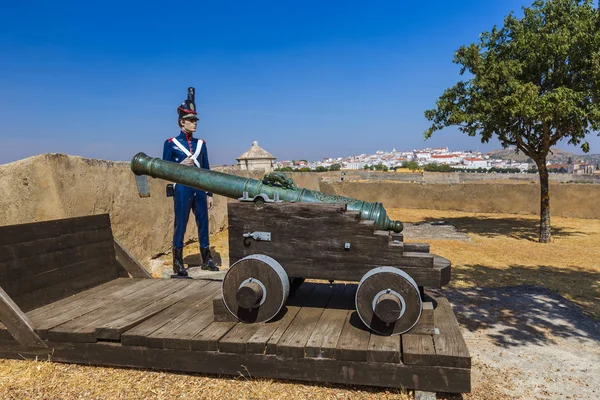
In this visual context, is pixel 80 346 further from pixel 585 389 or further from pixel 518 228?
pixel 518 228

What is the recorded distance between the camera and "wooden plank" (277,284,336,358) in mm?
2867

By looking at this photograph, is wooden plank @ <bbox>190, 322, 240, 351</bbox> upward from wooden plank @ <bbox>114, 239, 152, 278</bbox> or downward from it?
downward

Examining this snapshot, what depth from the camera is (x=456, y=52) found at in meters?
10.9

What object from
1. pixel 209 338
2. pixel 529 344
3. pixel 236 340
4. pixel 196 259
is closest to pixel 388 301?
pixel 236 340

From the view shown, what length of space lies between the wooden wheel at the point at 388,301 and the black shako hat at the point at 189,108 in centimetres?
302

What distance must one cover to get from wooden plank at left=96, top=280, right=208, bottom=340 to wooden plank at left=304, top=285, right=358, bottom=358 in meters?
1.38

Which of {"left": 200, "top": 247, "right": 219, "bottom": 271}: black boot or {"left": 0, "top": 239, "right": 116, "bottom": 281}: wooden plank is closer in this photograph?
{"left": 0, "top": 239, "right": 116, "bottom": 281}: wooden plank

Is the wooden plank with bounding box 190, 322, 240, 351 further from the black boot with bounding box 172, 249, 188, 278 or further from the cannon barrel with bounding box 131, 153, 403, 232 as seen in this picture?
the black boot with bounding box 172, 249, 188, 278

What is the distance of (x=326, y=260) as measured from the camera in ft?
10.7

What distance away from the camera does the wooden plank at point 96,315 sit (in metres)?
3.14

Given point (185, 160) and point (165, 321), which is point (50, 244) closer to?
point (165, 321)

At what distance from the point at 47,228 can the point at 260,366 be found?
2.38 meters

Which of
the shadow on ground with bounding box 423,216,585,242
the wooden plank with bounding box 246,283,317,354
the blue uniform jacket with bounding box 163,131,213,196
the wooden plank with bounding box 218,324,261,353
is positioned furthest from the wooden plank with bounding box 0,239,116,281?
the shadow on ground with bounding box 423,216,585,242

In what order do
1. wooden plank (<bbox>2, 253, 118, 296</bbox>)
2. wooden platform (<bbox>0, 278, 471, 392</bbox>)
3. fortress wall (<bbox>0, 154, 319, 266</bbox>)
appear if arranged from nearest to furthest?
wooden platform (<bbox>0, 278, 471, 392</bbox>) < wooden plank (<bbox>2, 253, 118, 296</bbox>) < fortress wall (<bbox>0, 154, 319, 266</bbox>)
